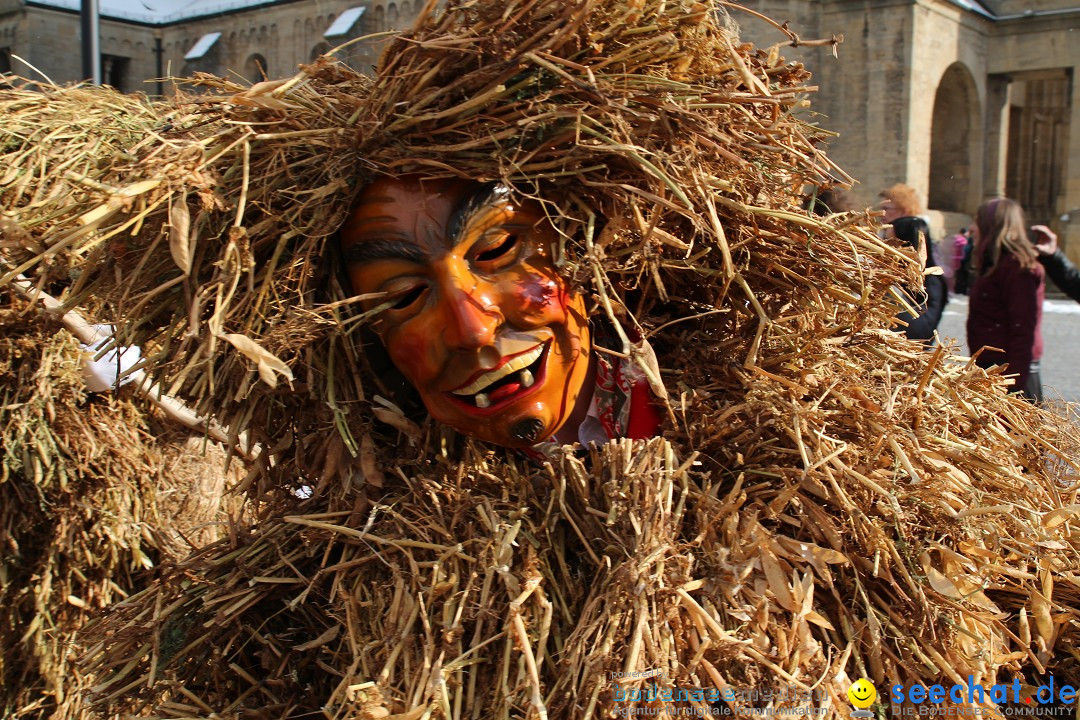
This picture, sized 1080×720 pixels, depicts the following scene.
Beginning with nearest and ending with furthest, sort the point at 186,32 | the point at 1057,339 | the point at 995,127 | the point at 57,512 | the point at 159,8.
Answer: the point at 57,512
the point at 1057,339
the point at 995,127
the point at 186,32
the point at 159,8

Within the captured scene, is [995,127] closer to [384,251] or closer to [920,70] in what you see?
[920,70]

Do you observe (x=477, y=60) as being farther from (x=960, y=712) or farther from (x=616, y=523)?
(x=960, y=712)

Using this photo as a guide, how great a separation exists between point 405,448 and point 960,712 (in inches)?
45.3

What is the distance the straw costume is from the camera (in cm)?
168

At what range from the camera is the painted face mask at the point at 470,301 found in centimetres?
188

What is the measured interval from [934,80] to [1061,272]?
15.8 m

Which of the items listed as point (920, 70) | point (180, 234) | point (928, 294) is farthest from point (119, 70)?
point (180, 234)

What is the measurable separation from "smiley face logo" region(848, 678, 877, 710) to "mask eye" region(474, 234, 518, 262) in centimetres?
102

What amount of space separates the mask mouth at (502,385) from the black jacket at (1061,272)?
3815 millimetres

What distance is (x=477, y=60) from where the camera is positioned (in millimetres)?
1820

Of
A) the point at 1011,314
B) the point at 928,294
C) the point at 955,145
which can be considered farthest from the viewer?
the point at 955,145

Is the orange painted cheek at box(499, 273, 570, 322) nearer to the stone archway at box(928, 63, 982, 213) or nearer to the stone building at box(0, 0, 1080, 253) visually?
the stone building at box(0, 0, 1080, 253)

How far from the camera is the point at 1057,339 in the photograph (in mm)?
9812

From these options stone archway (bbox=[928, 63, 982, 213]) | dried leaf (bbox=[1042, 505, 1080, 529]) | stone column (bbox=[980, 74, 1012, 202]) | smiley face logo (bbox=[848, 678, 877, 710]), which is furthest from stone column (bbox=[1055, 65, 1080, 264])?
smiley face logo (bbox=[848, 678, 877, 710])
